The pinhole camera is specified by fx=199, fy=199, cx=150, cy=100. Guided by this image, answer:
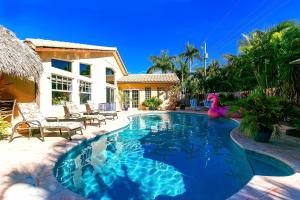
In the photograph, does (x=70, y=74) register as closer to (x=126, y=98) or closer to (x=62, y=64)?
(x=62, y=64)

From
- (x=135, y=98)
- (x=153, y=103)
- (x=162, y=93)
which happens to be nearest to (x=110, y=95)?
(x=135, y=98)

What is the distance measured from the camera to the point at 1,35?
8352mm

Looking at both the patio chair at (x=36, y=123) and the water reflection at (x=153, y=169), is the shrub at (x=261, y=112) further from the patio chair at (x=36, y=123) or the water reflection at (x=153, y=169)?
the patio chair at (x=36, y=123)

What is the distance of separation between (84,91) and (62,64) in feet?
10.3

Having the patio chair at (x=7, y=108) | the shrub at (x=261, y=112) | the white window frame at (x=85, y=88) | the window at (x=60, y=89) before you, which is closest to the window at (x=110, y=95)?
the white window frame at (x=85, y=88)

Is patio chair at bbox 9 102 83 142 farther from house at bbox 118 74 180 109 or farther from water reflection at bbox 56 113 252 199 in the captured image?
house at bbox 118 74 180 109

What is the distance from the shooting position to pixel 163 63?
104 feet

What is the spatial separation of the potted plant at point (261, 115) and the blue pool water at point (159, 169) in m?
0.94

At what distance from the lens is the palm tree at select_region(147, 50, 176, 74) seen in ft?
102

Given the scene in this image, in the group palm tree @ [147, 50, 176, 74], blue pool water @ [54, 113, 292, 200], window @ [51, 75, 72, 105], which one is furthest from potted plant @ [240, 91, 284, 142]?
palm tree @ [147, 50, 176, 74]

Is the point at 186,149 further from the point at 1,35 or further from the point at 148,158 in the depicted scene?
the point at 1,35

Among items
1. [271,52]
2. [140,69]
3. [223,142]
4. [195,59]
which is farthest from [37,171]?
[140,69]

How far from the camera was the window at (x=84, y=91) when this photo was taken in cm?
1464

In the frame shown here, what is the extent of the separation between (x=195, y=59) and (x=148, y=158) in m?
25.1
